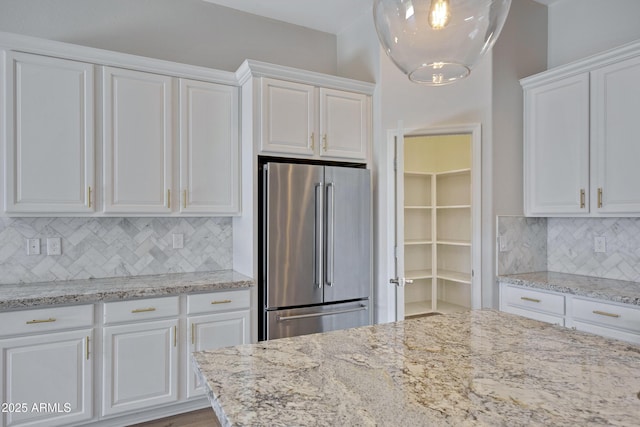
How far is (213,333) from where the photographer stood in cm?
270

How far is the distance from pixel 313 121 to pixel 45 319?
2178 mm

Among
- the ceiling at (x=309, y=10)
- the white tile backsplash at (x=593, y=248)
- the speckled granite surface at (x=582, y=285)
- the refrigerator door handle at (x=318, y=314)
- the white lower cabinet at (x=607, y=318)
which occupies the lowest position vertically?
the refrigerator door handle at (x=318, y=314)

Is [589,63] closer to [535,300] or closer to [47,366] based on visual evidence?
[535,300]

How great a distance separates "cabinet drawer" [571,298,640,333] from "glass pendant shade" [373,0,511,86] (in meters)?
1.98

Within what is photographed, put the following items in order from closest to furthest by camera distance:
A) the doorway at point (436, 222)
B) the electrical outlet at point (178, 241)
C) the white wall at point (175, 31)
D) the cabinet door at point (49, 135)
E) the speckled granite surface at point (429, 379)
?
the speckled granite surface at point (429, 379), the cabinet door at point (49, 135), the white wall at point (175, 31), the electrical outlet at point (178, 241), the doorway at point (436, 222)

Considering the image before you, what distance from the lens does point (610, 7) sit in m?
2.88

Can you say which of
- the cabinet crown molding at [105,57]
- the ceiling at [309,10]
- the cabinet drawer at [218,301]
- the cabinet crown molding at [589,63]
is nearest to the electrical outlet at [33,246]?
the cabinet drawer at [218,301]

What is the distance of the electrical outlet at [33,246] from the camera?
8.66 feet

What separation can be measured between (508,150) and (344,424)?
2790mm

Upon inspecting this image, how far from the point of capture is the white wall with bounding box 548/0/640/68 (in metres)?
2.78

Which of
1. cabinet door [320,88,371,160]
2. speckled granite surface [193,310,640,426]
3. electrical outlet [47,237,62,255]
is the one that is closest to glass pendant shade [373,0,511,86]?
speckled granite surface [193,310,640,426]

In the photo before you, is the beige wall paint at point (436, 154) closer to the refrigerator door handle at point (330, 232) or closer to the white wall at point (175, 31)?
the white wall at point (175, 31)

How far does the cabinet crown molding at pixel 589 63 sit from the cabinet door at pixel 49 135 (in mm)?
3216

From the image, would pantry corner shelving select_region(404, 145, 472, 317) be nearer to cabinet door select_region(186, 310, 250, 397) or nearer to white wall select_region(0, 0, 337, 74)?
white wall select_region(0, 0, 337, 74)
